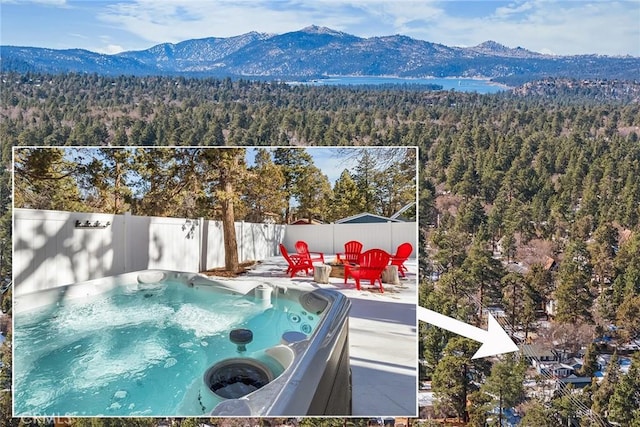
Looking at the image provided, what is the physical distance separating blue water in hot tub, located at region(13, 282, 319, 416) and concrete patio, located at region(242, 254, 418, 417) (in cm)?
38

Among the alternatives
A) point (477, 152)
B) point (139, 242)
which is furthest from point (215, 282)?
point (477, 152)

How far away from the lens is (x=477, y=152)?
10.3 metres

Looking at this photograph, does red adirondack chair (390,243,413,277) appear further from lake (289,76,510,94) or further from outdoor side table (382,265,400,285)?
lake (289,76,510,94)

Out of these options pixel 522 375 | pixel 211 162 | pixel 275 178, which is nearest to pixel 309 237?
pixel 275 178

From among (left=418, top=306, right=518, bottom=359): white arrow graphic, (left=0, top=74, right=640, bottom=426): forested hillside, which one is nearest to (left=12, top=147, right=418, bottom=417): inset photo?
(left=418, top=306, right=518, bottom=359): white arrow graphic

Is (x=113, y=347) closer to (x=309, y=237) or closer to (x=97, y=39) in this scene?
(x=309, y=237)

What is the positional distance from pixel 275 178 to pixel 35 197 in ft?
6.51

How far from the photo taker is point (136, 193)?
5520 mm

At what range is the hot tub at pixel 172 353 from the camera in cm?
354

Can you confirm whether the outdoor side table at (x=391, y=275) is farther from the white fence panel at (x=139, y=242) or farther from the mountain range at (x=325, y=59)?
the mountain range at (x=325, y=59)

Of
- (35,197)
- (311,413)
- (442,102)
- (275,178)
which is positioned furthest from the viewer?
(442,102)

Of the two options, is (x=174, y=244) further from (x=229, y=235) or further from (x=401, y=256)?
(x=401, y=256)

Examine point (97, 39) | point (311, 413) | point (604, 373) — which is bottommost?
point (604, 373)

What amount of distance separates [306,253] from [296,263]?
0.50ft
